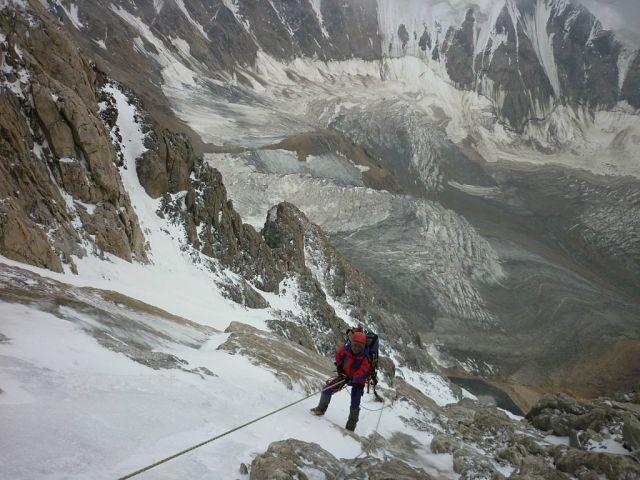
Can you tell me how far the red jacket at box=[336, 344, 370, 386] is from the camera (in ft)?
25.2

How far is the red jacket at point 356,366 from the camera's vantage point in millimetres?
7688

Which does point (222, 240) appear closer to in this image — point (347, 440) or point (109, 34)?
point (347, 440)

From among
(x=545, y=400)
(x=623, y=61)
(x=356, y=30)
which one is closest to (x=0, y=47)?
(x=545, y=400)

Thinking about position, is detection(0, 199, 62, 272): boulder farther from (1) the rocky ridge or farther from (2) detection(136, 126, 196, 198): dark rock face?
(1) the rocky ridge

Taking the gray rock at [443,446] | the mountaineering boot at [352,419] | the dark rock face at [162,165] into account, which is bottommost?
the gray rock at [443,446]

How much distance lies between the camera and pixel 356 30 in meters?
181

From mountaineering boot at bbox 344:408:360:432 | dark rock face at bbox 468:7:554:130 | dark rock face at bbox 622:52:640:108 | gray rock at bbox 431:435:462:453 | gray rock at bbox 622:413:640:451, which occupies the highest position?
dark rock face at bbox 622:52:640:108

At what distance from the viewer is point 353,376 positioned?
7688 mm

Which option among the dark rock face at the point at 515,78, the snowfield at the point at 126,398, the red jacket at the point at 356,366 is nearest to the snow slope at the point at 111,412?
the snowfield at the point at 126,398

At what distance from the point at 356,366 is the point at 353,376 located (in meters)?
0.16

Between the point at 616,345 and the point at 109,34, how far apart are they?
10691cm

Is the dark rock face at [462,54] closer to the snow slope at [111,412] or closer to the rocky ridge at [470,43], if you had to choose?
the rocky ridge at [470,43]

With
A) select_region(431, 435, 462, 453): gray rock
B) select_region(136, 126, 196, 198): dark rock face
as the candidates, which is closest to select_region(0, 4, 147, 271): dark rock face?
select_region(136, 126, 196, 198): dark rock face

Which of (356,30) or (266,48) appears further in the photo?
(356,30)
